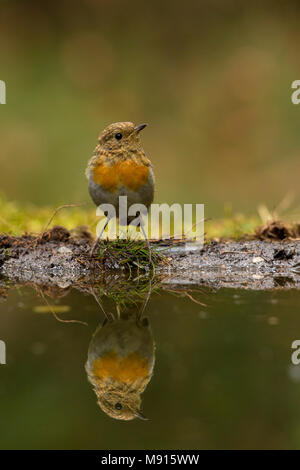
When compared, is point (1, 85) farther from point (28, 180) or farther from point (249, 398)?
point (249, 398)

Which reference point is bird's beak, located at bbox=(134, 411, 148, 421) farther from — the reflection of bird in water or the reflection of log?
the reflection of log

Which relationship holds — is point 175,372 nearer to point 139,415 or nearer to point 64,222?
point 139,415

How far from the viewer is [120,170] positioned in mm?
3893

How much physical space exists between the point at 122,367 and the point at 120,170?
65.6 inches

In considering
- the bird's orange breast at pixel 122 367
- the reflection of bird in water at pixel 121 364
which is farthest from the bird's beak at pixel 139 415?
the bird's orange breast at pixel 122 367

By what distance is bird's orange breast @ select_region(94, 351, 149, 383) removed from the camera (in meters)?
2.43

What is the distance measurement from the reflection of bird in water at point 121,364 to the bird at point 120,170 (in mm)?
1124

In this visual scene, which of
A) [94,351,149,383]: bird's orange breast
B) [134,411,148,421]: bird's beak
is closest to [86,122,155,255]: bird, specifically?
[94,351,149,383]: bird's orange breast

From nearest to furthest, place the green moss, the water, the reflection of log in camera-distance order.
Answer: the water → the reflection of log → the green moss

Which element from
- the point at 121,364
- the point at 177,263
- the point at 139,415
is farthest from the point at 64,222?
the point at 139,415

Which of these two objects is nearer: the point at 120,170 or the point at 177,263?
the point at 120,170

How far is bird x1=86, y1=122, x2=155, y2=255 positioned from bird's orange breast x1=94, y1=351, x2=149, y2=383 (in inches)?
58.8

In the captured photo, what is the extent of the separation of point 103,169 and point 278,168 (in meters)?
6.09

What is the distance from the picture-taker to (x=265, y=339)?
8.75ft
